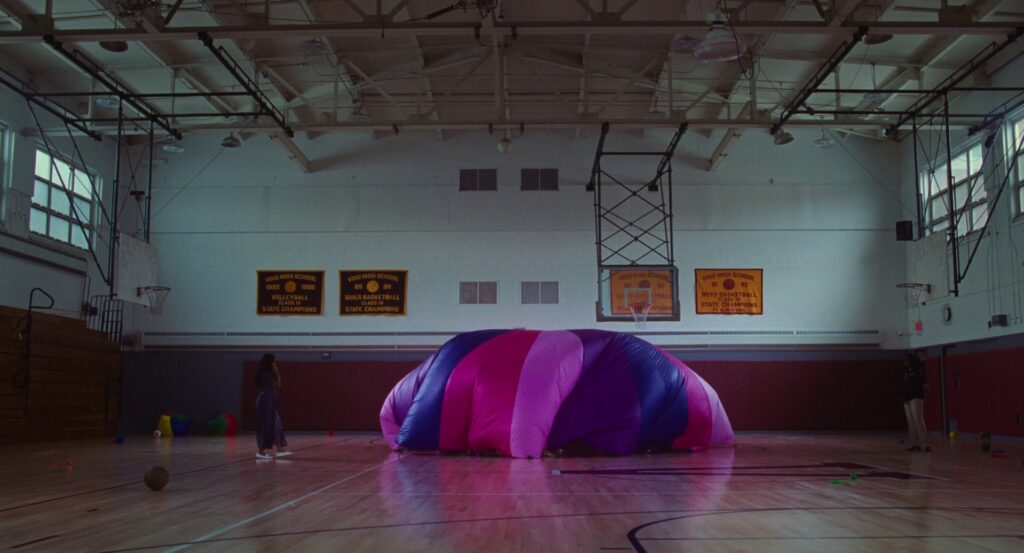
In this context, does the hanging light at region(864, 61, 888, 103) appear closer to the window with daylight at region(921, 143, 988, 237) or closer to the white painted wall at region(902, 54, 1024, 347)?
the white painted wall at region(902, 54, 1024, 347)

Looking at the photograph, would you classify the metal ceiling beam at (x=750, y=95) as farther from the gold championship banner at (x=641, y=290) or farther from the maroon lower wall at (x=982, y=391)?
the maroon lower wall at (x=982, y=391)

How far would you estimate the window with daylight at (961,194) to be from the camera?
15.7 meters

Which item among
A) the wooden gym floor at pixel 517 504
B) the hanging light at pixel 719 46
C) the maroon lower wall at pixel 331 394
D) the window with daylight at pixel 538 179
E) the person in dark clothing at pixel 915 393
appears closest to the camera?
the wooden gym floor at pixel 517 504

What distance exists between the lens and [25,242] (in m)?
15.3

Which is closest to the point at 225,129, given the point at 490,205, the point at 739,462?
the point at 490,205

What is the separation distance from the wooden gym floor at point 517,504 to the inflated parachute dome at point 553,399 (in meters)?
0.42

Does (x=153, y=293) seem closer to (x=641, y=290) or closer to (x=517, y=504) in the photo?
(x=641, y=290)

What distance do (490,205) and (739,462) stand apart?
1027 cm

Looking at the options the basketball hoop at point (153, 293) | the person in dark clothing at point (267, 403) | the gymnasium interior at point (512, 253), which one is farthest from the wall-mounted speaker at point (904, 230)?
the basketball hoop at point (153, 293)

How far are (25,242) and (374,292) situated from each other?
689 cm

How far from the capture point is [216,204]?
1941cm

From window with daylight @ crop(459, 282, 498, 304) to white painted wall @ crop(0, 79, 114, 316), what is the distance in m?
7.83

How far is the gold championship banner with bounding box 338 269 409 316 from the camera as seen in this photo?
1900 centimetres

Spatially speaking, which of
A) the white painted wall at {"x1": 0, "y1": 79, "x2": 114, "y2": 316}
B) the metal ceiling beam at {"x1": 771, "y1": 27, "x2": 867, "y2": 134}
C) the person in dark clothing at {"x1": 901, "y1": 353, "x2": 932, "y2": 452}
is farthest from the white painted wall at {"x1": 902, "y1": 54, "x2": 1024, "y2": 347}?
the white painted wall at {"x1": 0, "y1": 79, "x2": 114, "y2": 316}
